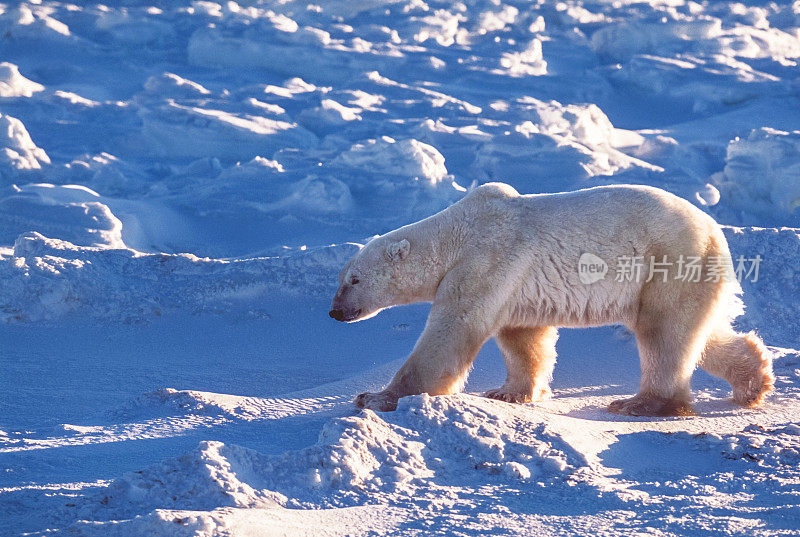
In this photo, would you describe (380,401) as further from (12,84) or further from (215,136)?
(12,84)

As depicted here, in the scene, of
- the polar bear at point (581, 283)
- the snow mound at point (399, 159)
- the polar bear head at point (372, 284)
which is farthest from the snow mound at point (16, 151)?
the polar bear at point (581, 283)

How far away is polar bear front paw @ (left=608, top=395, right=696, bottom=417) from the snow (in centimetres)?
22

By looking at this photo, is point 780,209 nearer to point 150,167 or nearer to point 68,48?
point 150,167

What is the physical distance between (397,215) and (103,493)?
885cm

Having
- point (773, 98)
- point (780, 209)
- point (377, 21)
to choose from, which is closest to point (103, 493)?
point (780, 209)

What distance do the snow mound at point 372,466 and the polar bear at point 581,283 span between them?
87 centimetres

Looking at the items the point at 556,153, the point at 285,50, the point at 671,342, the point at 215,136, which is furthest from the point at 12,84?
the point at 671,342

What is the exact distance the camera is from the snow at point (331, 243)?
303 cm

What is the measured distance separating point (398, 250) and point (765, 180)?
7961 mm

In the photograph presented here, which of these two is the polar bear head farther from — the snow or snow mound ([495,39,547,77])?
snow mound ([495,39,547,77])

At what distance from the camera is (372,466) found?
3209mm

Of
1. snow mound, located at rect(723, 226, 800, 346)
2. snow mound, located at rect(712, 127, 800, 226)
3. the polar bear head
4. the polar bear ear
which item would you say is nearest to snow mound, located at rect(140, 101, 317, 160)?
snow mound, located at rect(712, 127, 800, 226)

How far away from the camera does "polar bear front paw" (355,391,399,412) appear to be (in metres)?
4.36

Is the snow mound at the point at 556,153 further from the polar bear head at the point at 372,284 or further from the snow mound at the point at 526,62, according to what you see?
the polar bear head at the point at 372,284
